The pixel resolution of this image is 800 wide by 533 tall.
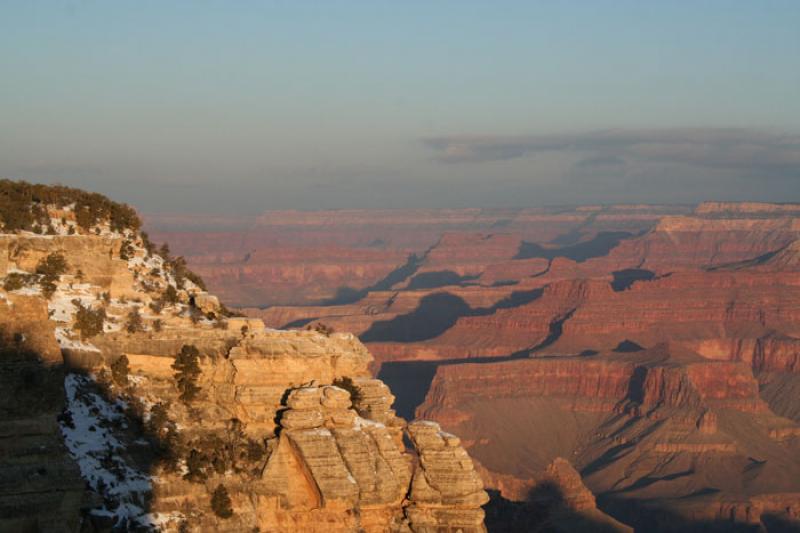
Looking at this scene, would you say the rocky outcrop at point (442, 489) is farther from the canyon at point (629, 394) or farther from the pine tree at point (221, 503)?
the canyon at point (629, 394)

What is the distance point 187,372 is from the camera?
3052 cm

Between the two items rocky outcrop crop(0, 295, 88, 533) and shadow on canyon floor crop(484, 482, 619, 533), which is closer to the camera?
rocky outcrop crop(0, 295, 88, 533)

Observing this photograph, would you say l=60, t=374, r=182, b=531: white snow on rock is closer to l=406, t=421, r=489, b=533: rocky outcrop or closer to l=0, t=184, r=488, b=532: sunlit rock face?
l=0, t=184, r=488, b=532: sunlit rock face

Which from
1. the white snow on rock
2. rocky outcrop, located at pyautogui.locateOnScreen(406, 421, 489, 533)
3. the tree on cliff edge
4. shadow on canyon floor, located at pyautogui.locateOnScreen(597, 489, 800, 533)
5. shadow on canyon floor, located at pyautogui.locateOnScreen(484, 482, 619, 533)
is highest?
the tree on cliff edge

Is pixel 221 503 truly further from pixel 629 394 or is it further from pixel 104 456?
pixel 629 394

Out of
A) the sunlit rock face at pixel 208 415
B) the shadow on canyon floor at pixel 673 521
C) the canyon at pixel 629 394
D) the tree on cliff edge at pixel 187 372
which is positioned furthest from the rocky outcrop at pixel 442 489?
the shadow on canyon floor at pixel 673 521

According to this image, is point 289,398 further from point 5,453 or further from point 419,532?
point 5,453

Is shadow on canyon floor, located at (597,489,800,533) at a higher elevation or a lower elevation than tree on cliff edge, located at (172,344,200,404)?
lower

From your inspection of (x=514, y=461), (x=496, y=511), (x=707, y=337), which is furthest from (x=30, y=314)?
(x=707, y=337)

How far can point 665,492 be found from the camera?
114 metres

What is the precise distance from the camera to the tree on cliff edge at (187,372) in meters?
30.5

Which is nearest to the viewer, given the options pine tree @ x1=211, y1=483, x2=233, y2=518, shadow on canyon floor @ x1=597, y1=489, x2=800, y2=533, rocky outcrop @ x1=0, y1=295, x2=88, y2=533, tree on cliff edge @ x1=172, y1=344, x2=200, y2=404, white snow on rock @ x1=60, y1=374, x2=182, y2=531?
rocky outcrop @ x1=0, y1=295, x2=88, y2=533

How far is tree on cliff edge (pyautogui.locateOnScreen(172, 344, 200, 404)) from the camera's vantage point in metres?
30.5

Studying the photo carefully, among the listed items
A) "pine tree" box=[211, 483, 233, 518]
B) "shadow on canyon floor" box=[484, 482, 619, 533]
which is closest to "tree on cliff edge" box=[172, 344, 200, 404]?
"pine tree" box=[211, 483, 233, 518]
